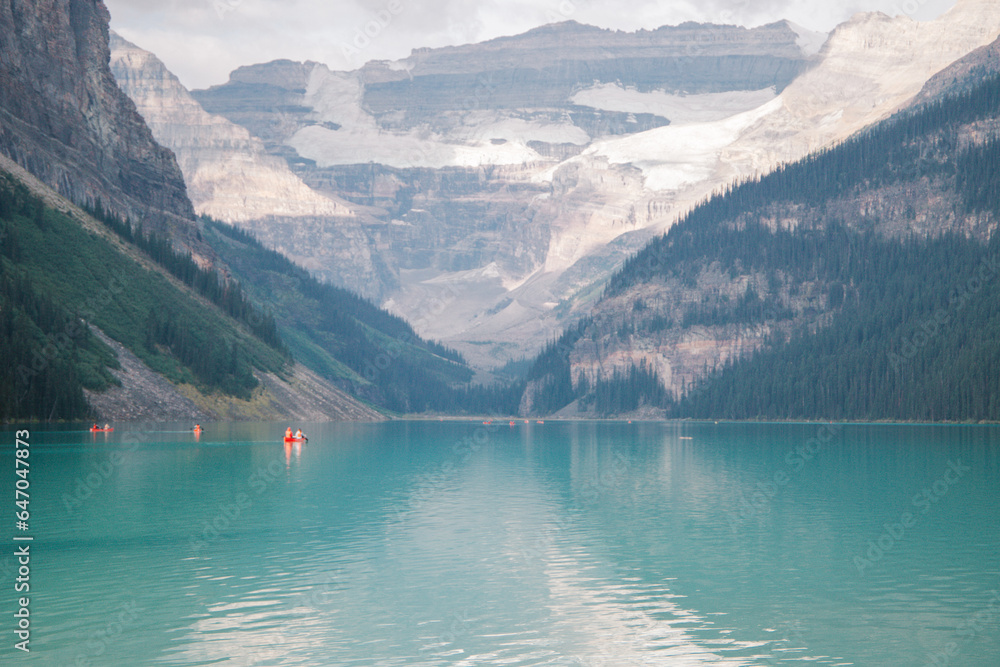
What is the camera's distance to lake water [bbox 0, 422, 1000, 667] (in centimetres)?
3672

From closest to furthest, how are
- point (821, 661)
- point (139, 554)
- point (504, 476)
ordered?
point (821, 661) < point (139, 554) < point (504, 476)

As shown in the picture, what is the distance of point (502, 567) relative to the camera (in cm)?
5128

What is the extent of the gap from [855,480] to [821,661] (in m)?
63.0

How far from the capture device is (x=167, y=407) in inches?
7028

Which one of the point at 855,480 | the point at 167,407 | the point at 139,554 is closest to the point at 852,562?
the point at 139,554

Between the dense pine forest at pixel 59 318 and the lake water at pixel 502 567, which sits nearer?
the lake water at pixel 502 567

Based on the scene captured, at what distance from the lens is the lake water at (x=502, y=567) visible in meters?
36.7

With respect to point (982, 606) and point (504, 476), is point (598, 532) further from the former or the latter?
point (504, 476)

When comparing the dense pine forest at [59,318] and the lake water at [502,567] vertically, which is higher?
the dense pine forest at [59,318]

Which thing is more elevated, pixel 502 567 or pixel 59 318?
pixel 59 318

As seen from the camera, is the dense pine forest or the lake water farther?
the dense pine forest

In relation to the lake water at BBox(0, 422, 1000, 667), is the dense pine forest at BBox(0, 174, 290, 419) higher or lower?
higher

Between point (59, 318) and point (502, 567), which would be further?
point (59, 318)

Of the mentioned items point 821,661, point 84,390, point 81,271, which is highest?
point 81,271
